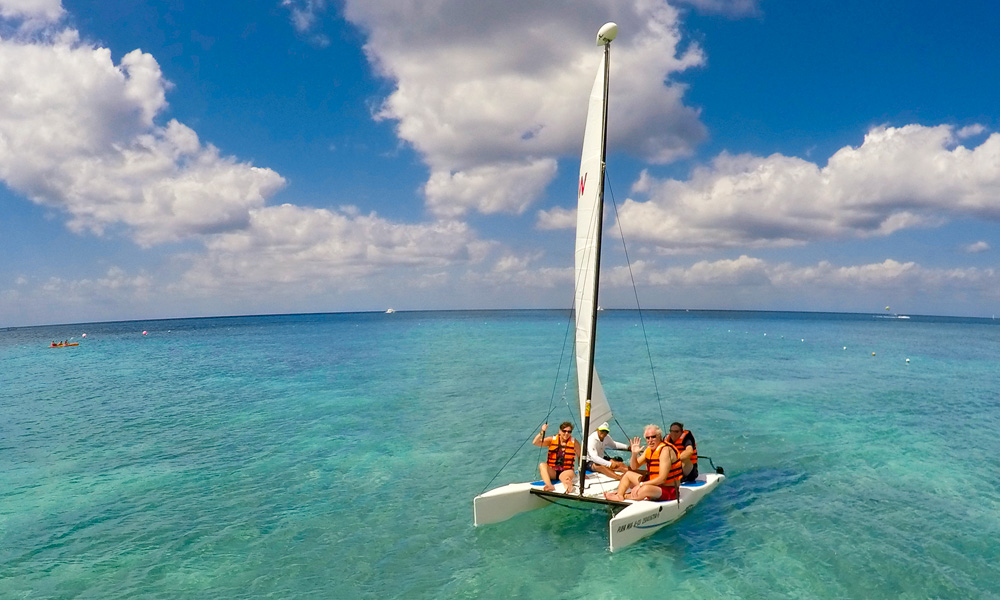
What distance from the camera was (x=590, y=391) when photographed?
13.8 meters

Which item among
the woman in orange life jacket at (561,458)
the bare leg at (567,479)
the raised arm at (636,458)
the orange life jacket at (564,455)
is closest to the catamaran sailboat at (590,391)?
the bare leg at (567,479)

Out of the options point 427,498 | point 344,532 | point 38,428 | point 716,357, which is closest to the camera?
point 344,532

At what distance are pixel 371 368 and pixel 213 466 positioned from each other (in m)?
29.2

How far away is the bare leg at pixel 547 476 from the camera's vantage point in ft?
44.8

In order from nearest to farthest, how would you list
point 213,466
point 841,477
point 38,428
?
1. point 841,477
2. point 213,466
3. point 38,428

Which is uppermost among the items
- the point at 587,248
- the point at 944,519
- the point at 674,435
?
the point at 587,248

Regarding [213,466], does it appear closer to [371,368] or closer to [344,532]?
[344,532]

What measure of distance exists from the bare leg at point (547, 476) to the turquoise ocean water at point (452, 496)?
111 cm

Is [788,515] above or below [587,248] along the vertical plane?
below

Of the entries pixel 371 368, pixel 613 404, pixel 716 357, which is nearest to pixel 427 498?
pixel 613 404

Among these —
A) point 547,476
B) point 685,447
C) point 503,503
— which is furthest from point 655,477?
point 503,503

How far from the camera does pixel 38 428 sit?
85.4 ft

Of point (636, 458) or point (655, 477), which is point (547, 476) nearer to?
point (636, 458)

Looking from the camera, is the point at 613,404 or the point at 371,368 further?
the point at 371,368
